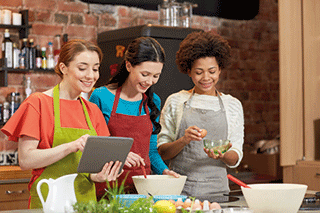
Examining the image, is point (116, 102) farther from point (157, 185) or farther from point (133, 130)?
point (157, 185)

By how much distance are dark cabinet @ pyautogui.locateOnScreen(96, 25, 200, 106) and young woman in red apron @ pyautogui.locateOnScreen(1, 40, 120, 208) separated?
4.70 feet

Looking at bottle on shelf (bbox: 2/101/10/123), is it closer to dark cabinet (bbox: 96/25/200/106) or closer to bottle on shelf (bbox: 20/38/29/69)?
bottle on shelf (bbox: 20/38/29/69)

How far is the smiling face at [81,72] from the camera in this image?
6.03ft

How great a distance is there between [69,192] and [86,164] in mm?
161

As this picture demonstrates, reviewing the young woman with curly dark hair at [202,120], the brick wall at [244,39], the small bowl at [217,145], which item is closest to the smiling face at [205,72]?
the young woman with curly dark hair at [202,120]

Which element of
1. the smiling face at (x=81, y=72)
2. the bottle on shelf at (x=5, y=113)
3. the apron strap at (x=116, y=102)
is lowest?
the bottle on shelf at (x=5, y=113)

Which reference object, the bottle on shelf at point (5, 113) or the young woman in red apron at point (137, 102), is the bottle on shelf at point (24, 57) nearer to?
the bottle on shelf at point (5, 113)

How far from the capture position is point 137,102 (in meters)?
2.20

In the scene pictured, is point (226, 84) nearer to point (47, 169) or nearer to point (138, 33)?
point (138, 33)

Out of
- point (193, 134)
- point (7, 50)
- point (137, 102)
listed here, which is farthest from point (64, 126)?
point (7, 50)

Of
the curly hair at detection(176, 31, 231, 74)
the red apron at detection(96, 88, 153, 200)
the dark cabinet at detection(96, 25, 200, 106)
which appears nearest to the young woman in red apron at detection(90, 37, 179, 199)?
the red apron at detection(96, 88, 153, 200)

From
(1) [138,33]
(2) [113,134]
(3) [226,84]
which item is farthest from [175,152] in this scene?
(3) [226,84]

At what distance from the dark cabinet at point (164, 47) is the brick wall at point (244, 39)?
37 cm

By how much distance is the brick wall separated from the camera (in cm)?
381
